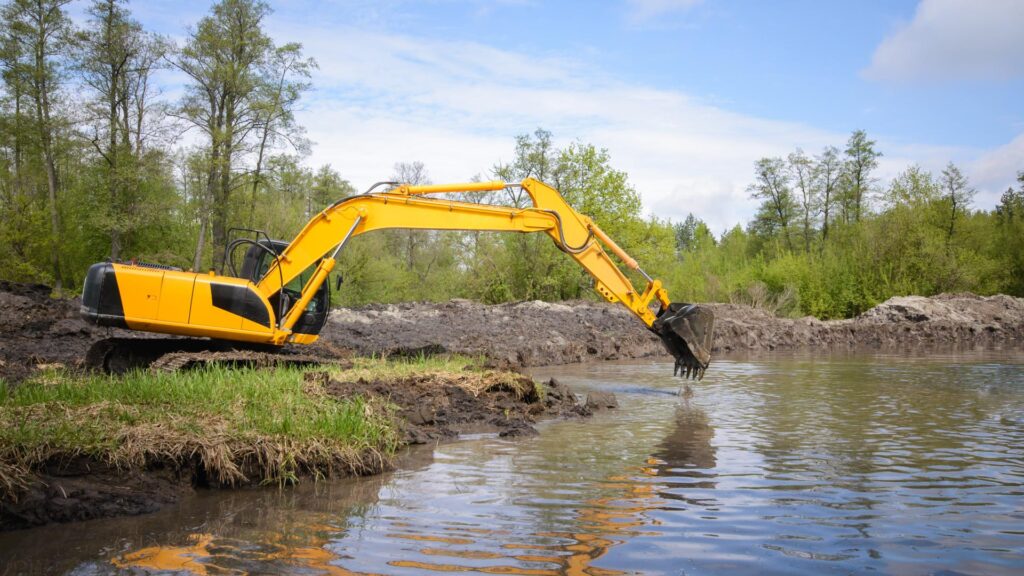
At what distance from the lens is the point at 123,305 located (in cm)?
1001

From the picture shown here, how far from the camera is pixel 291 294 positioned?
11539 millimetres

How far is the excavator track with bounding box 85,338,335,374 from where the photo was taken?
10445 mm

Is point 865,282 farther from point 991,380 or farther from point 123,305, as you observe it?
point 123,305

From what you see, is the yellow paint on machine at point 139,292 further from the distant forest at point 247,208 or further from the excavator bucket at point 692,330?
the distant forest at point 247,208

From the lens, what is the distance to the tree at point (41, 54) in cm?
2650

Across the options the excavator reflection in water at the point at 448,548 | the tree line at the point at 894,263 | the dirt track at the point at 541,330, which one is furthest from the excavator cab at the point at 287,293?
the tree line at the point at 894,263

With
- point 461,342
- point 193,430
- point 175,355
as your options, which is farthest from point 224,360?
point 461,342

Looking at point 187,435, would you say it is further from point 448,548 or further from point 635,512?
point 635,512

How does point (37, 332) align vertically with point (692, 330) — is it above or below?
below

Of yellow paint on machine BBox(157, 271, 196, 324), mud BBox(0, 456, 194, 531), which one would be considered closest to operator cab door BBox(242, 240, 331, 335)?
yellow paint on machine BBox(157, 271, 196, 324)

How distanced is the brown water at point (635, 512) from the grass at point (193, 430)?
0.93ft

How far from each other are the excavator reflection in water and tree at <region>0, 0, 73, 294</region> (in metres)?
25.5

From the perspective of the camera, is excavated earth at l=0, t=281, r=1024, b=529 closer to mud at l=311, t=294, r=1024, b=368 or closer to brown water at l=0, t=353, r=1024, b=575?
mud at l=311, t=294, r=1024, b=368

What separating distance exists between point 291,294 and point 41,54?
2225 centimetres
